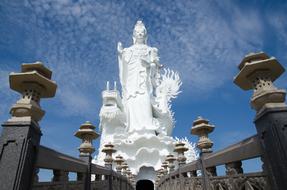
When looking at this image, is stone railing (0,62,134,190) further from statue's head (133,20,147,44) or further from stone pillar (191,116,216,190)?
statue's head (133,20,147,44)

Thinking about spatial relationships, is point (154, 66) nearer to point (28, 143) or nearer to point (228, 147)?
point (228, 147)

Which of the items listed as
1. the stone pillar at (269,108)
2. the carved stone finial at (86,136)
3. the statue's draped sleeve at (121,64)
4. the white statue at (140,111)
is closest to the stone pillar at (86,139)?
the carved stone finial at (86,136)

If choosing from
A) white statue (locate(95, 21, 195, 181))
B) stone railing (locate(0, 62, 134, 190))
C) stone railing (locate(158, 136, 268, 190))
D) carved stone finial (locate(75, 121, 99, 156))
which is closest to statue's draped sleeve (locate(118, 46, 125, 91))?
white statue (locate(95, 21, 195, 181))

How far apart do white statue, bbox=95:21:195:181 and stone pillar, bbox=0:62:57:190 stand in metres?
11.8

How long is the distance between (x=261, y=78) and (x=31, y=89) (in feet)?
7.09

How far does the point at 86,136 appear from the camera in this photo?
4.20m

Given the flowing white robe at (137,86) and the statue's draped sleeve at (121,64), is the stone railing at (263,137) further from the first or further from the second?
the statue's draped sleeve at (121,64)

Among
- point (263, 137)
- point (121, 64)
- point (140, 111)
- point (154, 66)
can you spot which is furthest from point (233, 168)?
point (121, 64)

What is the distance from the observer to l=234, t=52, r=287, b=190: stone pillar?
5.20ft

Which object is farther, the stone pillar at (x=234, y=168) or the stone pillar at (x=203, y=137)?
the stone pillar at (x=203, y=137)

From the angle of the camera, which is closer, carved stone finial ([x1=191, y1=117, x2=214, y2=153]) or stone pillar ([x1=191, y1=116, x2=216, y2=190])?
stone pillar ([x1=191, y1=116, x2=216, y2=190])

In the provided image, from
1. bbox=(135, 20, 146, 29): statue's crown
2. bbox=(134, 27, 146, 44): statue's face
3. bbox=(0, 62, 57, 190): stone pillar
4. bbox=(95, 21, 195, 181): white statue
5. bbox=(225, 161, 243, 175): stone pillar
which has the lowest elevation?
bbox=(225, 161, 243, 175): stone pillar

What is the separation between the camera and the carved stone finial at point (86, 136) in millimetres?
4037

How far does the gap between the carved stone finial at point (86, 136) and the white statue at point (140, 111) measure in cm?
967
